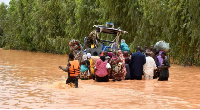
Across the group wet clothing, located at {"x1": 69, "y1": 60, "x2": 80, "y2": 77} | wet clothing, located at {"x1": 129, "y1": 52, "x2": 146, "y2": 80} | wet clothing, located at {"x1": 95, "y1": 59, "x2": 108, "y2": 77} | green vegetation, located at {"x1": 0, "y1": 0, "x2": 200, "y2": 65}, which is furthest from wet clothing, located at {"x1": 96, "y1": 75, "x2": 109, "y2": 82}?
green vegetation, located at {"x1": 0, "y1": 0, "x2": 200, "y2": 65}

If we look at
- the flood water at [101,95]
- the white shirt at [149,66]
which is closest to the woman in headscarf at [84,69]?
the flood water at [101,95]

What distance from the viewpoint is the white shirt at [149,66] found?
20.0m

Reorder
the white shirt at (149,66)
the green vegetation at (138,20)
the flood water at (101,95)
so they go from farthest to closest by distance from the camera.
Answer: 1. the green vegetation at (138,20)
2. the white shirt at (149,66)
3. the flood water at (101,95)

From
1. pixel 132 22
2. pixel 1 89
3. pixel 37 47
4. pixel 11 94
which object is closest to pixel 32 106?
pixel 11 94

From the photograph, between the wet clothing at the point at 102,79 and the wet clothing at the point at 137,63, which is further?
the wet clothing at the point at 137,63

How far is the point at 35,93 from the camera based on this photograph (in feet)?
47.6

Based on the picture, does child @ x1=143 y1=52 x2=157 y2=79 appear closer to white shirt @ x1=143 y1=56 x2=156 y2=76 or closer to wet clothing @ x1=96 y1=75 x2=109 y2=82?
white shirt @ x1=143 y1=56 x2=156 y2=76

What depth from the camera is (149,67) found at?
20.1 metres

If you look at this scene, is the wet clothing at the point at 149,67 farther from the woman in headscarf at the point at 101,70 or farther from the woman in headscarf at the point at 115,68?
the woman in headscarf at the point at 101,70

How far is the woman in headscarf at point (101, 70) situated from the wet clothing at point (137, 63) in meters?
1.77

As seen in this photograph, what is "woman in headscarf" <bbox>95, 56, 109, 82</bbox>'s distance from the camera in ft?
60.6

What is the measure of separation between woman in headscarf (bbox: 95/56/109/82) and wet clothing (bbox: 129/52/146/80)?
5.82 ft

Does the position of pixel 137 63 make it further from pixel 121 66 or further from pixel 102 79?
pixel 102 79

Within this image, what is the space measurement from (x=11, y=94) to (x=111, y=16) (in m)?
23.2
